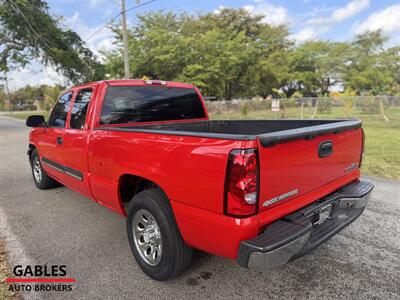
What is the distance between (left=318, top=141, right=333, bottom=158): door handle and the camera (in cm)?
238

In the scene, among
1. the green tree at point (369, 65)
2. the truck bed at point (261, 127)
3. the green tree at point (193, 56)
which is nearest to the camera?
the truck bed at point (261, 127)

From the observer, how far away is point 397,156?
732 centimetres

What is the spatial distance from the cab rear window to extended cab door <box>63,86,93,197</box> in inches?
11.6

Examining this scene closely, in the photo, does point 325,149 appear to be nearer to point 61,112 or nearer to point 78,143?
point 78,143

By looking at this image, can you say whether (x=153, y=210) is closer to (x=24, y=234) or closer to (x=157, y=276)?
(x=157, y=276)

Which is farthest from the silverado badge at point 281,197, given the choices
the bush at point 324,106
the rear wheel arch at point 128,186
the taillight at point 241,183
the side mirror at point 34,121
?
the bush at point 324,106

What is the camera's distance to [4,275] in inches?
110

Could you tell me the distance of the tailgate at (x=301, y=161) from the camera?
1974 mm

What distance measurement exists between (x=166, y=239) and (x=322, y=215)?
1362 mm

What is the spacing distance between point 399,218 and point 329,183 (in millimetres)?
2011

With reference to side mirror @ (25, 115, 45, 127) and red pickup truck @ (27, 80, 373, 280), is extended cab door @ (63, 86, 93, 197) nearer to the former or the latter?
red pickup truck @ (27, 80, 373, 280)

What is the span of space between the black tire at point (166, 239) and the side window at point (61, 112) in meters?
2.19

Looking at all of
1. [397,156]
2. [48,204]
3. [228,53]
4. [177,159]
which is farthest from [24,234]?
[228,53]

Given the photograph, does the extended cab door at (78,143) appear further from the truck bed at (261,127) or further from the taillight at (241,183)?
the taillight at (241,183)
